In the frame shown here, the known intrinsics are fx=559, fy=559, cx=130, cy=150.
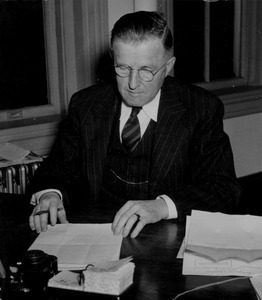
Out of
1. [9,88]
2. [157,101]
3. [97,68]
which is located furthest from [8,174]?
[157,101]

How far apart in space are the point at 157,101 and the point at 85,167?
405mm

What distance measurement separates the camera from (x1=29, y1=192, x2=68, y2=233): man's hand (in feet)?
6.02

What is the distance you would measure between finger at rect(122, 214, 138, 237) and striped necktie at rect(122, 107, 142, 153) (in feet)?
1.84

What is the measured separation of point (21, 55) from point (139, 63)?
1.75 metres

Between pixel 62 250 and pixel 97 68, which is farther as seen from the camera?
pixel 97 68

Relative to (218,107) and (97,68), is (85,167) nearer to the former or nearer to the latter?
(218,107)

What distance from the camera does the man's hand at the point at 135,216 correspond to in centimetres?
175

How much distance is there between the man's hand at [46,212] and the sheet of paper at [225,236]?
455 mm

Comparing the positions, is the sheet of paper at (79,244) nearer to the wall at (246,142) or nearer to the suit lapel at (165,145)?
the suit lapel at (165,145)

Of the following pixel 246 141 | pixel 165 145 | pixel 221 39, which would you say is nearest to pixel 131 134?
pixel 165 145

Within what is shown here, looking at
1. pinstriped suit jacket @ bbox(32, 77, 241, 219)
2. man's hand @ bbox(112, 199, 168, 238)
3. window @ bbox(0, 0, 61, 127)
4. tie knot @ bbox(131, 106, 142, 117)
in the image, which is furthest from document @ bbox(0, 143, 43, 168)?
man's hand @ bbox(112, 199, 168, 238)

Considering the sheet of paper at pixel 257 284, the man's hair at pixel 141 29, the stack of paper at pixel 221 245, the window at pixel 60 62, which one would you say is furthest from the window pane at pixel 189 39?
the sheet of paper at pixel 257 284

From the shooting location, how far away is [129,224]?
1.75 metres

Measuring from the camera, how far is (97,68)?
11.8 feet
